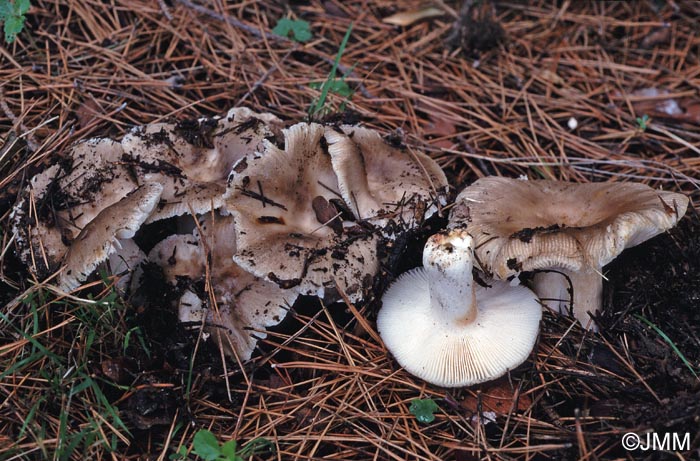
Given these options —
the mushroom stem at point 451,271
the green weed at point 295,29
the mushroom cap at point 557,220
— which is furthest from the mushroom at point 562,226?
the green weed at point 295,29

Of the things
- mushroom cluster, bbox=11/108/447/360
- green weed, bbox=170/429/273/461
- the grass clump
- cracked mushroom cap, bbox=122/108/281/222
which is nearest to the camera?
green weed, bbox=170/429/273/461

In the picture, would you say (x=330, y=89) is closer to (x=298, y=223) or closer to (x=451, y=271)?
(x=298, y=223)

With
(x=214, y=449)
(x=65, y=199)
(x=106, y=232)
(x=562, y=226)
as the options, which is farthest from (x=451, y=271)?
(x=65, y=199)

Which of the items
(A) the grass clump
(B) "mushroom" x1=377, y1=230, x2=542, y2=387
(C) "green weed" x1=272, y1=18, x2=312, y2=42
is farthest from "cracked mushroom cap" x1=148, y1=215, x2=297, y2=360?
(C) "green weed" x1=272, y1=18, x2=312, y2=42

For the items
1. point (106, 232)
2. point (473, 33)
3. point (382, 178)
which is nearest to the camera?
point (106, 232)

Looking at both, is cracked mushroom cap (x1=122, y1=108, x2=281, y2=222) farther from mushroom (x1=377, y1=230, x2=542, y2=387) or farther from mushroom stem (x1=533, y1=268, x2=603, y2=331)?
mushroom stem (x1=533, y1=268, x2=603, y2=331)
